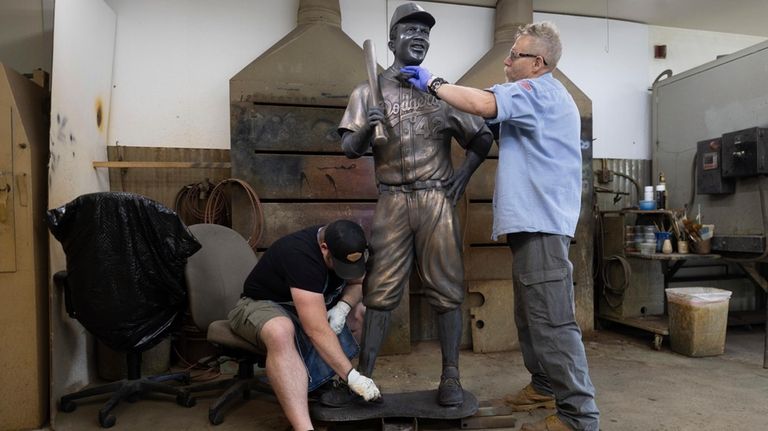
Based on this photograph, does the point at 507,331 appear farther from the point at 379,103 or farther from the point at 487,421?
the point at 379,103

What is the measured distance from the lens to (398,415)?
1.99 m

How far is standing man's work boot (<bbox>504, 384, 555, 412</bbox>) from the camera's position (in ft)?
7.47

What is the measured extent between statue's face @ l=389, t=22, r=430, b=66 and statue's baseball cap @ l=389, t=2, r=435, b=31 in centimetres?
2

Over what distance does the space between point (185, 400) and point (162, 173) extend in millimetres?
1582

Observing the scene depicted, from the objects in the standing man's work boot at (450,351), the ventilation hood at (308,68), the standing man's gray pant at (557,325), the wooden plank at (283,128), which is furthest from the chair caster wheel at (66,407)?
the standing man's gray pant at (557,325)

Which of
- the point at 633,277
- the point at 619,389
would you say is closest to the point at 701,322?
the point at 633,277

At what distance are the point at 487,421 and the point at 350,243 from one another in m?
1.01

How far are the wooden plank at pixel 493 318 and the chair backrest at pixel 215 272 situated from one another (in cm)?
160

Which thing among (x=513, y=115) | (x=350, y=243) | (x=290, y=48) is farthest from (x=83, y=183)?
(x=513, y=115)

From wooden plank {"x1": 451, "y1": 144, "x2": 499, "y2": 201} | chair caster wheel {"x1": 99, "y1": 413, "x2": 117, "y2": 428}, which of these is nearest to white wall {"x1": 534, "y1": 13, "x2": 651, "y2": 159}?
wooden plank {"x1": 451, "y1": 144, "x2": 499, "y2": 201}

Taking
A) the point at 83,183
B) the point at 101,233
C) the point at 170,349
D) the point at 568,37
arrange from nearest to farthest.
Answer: the point at 101,233 → the point at 83,183 → the point at 170,349 → the point at 568,37

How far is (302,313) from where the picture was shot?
1.88 meters

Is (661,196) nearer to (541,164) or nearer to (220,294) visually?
(541,164)

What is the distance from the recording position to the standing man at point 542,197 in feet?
5.85
